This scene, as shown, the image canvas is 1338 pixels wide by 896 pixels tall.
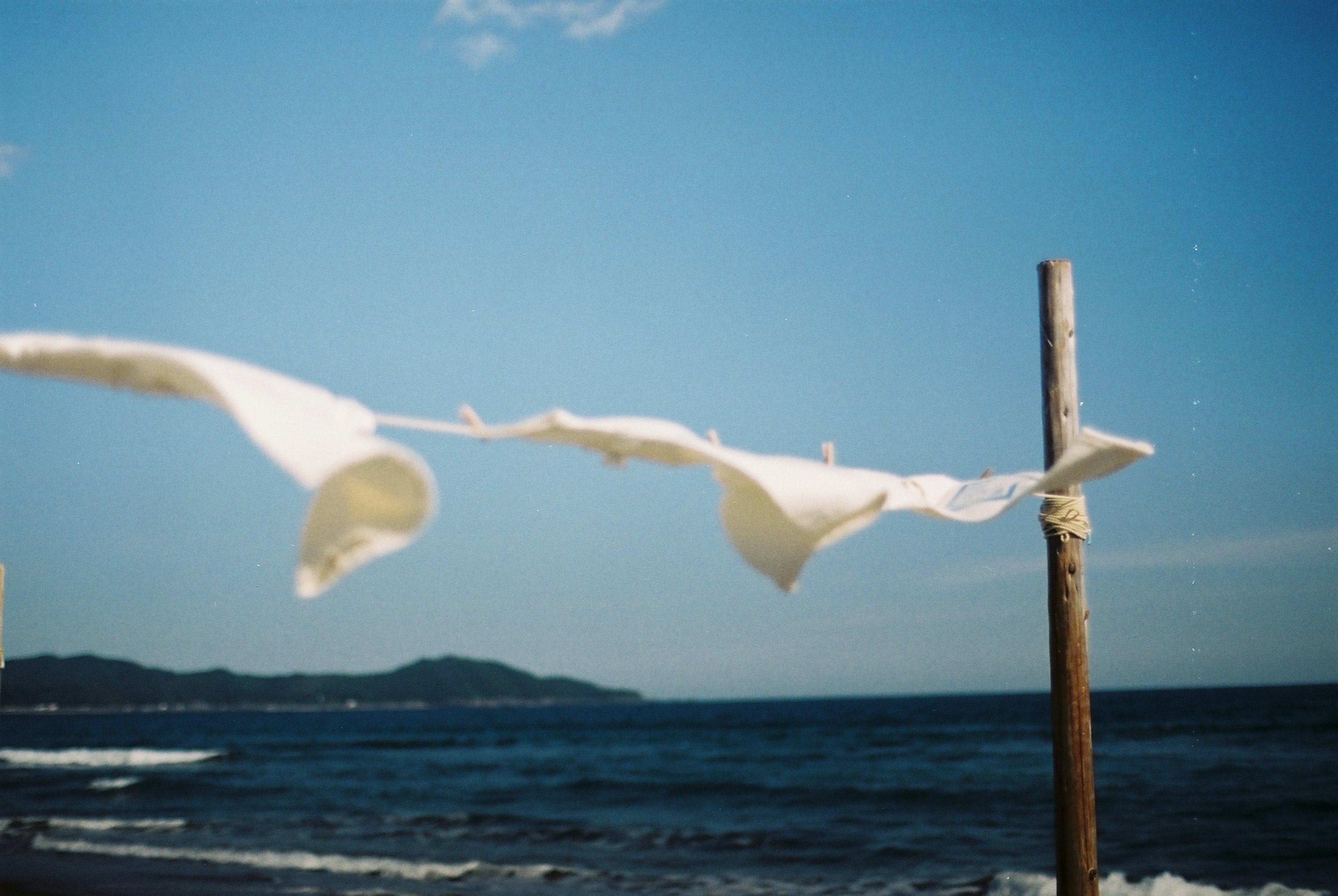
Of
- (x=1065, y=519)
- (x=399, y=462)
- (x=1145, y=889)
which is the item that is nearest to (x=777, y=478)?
(x=399, y=462)

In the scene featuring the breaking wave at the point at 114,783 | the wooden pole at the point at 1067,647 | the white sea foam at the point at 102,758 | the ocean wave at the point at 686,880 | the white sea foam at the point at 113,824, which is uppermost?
the wooden pole at the point at 1067,647

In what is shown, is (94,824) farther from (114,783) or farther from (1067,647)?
(1067,647)

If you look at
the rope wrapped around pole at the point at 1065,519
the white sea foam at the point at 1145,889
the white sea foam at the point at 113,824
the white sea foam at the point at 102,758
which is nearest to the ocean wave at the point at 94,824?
the white sea foam at the point at 113,824

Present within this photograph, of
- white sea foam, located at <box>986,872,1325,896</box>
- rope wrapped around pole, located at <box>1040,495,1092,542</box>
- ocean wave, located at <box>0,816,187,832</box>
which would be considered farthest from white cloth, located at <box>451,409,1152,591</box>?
ocean wave, located at <box>0,816,187,832</box>

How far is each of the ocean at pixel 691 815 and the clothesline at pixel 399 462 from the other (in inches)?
377

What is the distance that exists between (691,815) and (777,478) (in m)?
16.5

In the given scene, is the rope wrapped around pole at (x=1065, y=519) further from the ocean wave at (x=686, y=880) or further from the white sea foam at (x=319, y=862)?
the white sea foam at (x=319, y=862)

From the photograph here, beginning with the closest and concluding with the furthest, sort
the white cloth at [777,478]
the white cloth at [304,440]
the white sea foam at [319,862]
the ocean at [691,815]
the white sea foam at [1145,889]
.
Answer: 1. the white cloth at [304,440]
2. the white cloth at [777,478]
3. the white sea foam at [1145,889]
4. the ocean at [691,815]
5. the white sea foam at [319,862]

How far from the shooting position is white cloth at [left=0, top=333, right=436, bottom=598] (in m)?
1.67

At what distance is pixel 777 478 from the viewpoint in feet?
7.70

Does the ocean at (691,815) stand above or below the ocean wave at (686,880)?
below

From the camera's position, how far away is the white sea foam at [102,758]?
29922 millimetres

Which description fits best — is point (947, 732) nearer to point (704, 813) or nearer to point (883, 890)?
point (704, 813)

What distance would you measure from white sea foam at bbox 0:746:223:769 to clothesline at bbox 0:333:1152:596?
30.8 meters
